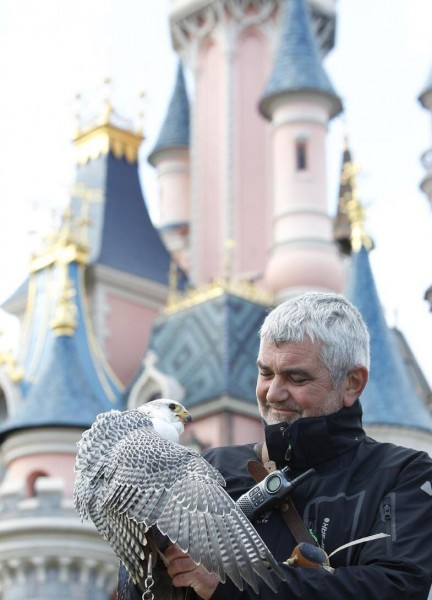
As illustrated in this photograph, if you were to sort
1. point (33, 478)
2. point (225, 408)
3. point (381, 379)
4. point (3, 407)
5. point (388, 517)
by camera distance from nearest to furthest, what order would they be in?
1. point (388, 517)
2. point (381, 379)
3. point (33, 478)
4. point (225, 408)
5. point (3, 407)

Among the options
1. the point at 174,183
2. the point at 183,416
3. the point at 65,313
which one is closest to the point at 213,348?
the point at 65,313

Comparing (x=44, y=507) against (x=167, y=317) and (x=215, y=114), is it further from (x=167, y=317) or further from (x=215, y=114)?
(x=215, y=114)

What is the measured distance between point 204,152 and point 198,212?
3.98 feet

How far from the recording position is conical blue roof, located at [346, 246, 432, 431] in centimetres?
2198

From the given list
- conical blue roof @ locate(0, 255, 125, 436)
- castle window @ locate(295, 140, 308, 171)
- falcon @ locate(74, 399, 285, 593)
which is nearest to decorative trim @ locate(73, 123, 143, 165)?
conical blue roof @ locate(0, 255, 125, 436)

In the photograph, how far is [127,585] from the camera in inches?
127

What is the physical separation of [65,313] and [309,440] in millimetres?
22063

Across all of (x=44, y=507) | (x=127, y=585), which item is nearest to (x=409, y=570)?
(x=127, y=585)

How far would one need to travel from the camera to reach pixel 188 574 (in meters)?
2.91

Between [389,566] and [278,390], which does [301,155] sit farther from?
[389,566]

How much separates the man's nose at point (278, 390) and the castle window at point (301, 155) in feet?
78.9

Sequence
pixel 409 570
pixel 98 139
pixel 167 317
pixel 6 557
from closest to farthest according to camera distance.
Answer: pixel 409 570
pixel 6 557
pixel 167 317
pixel 98 139

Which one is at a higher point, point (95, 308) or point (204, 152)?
point (204, 152)

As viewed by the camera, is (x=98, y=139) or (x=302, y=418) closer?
(x=302, y=418)
